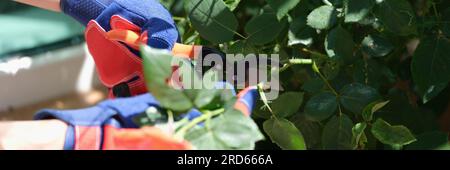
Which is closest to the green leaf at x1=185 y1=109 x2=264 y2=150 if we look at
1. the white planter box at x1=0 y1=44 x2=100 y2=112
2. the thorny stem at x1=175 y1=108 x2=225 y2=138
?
the thorny stem at x1=175 y1=108 x2=225 y2=138

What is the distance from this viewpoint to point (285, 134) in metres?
0.72

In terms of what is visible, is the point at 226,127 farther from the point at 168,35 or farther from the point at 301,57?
the point at 301,57

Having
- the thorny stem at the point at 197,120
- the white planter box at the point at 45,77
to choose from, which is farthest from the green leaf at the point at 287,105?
the white planter box at the point at 45,77

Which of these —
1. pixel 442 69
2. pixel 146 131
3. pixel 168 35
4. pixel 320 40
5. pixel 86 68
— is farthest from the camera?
pixel 86 68

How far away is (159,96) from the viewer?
0.50 metres

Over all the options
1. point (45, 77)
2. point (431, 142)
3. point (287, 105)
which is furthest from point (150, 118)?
point (45, 77)

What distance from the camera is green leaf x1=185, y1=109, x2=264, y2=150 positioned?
20.4 inches

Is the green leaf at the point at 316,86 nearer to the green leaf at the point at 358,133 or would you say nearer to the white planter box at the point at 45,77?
the green leaf at the point at 358,133

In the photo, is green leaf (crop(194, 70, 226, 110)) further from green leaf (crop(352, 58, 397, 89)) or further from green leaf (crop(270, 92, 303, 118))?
green leaf (crop(352, 58, 397, 89))

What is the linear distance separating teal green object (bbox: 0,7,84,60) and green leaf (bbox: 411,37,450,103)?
3.13 ft

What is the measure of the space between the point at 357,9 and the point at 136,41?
0.24 meters

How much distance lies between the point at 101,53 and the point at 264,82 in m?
0.17

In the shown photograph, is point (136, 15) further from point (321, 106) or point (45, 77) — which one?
point (45, 77)
